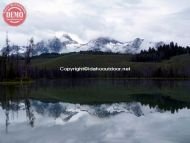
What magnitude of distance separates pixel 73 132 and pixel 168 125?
6695mm

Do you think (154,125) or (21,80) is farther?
(21,80)

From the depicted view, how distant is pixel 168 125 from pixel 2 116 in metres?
13.2

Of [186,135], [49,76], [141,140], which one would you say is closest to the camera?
[141,140]

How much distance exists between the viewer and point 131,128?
24.3 metres

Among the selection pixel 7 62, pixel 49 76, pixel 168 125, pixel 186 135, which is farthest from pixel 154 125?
pixel 49 76

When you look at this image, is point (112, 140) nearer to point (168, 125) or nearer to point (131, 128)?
point (131, 128)

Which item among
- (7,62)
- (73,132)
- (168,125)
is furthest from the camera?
(7,62)

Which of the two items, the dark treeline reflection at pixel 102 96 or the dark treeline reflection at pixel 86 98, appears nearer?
the dark treeline reflection at pixel 86 98

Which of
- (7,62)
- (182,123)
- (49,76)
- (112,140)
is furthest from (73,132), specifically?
(49,76)

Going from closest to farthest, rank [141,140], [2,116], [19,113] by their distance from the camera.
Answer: [141,140] → [2,116] → [19,113]

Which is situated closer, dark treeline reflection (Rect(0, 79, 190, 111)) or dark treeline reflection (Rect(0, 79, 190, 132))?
dark treeline reflection (Rect(0, 79, 190, 132))

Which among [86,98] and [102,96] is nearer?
[86,98]

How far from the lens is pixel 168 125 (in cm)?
2595

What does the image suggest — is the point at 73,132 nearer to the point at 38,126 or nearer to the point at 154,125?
the point at 38,126
